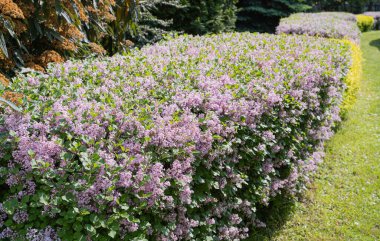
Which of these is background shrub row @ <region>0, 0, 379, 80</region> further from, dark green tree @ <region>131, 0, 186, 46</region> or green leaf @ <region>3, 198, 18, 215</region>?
green leaf @ <region>3, 198, 18, 215</region>

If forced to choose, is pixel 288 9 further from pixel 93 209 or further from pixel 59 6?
pixel 93 209

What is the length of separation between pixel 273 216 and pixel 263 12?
12319 millimetres

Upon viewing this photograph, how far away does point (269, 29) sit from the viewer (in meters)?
16.2

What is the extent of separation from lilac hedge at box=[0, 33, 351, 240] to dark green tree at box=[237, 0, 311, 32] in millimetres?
11748

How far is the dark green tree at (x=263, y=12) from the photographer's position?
15.5 meters

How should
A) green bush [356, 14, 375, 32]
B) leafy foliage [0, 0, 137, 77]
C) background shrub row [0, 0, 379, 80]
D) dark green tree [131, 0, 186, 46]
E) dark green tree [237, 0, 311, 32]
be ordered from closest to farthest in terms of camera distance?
leafy foliage [0, 0, 137, 77] → background shrub row [0, 0, 379, 80] → dark green tree [131, 0, 186, 46] → dark green tree [237, 0, 311, 32] → green bush [356, 14, 375, 32]

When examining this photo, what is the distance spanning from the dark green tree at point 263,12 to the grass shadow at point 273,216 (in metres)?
11.9

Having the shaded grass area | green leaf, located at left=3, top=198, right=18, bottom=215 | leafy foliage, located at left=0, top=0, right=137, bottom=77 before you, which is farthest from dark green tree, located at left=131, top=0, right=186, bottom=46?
green leaf, located at left=3, top=198, right=18, bottom=215

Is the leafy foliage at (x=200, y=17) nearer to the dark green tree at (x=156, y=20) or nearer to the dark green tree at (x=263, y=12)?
the dark green tree at (x=156, y=20)

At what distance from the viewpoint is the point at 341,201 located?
15.3 ft

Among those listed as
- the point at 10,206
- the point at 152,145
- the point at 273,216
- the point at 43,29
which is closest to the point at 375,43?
the point at 273,216

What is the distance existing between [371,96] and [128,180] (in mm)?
8515

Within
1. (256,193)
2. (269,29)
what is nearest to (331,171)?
(256,193)

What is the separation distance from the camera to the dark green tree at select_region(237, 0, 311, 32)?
50.7 ft
